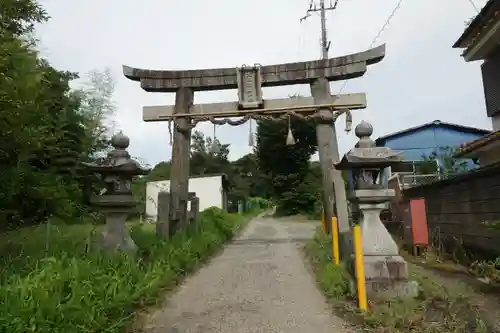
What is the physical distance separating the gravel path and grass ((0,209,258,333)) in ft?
1.33

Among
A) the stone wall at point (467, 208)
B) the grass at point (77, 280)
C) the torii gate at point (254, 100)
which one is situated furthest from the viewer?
the torii gate at point (254, 100)

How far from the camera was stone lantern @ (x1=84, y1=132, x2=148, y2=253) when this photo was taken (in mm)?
7484

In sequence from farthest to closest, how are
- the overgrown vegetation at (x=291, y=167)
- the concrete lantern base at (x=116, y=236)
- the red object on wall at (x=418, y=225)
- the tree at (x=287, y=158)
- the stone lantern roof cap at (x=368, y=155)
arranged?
the tree at (x=287, y=158), the overgrown vegetation at (x=291, y=167), the red object on wall at (x=418, y=225), the concrete lantern base at (x=116, y=236), the stone lantern roof cap at (x=368, y=155)

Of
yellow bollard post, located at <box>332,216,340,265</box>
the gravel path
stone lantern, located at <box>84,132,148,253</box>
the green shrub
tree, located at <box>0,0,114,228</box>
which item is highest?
tree, located at <box>0,0,114,228</box>

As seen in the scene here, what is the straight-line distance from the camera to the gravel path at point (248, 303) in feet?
16.8

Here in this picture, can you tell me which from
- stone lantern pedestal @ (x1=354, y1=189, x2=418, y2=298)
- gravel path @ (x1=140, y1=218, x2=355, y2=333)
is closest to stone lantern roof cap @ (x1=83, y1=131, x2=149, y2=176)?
gravel path @ (x1=140, y1=218, x2=355, y2=333)

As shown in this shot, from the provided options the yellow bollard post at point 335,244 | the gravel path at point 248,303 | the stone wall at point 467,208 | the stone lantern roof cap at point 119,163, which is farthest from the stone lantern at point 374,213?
the stone lantern roof cap at point 119,163

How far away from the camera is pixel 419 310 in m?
5.24

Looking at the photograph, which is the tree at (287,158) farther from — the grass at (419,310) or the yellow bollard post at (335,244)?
the grass at (419,310)

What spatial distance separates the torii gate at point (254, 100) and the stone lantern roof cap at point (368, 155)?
4159 mm

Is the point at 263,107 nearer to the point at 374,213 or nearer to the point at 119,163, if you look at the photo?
the point at 119,163

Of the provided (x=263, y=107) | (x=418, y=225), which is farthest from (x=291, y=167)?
(x=418, y=225)

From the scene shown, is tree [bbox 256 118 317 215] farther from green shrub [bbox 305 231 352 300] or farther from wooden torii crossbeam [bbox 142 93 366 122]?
green shrub [bbox 305 231 352 300]

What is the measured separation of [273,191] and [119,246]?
91.3 ft
